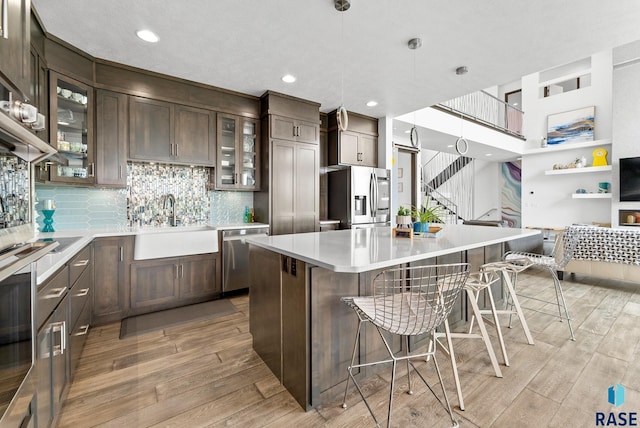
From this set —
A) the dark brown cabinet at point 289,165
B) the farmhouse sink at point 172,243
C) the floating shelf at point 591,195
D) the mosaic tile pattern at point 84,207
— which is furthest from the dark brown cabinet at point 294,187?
the floating shelf at point 591,195

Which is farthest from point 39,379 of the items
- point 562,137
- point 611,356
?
point 562,137

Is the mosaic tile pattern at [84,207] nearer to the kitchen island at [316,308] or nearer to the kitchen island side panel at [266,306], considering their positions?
the kitchen island side panel at [266,306]

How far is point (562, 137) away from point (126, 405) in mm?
9996

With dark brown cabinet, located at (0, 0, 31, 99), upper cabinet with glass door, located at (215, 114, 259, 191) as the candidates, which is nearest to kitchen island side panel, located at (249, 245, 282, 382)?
dark brown cabinet, located at (0, 0, 31, 99)

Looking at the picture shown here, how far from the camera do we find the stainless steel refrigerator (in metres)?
4.68

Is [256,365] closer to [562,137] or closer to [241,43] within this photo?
[241,43]

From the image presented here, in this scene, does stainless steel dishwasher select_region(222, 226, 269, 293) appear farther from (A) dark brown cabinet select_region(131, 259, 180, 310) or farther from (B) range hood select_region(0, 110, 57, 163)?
(B) range hood select_region(0, 110, 57, 163)

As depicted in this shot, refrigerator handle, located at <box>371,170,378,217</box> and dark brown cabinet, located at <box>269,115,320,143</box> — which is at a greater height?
dark brown cabinet, located at <box>269,115,320,143</box>

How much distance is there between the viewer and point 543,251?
16.9 feet

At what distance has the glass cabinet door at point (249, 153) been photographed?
4.01m

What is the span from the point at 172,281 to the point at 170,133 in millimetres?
1723

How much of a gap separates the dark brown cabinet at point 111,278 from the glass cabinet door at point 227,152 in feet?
4.32

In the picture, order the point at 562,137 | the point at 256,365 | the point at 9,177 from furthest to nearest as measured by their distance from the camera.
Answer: the point at 562,137 → the point at 256,365 → the point at 9,177

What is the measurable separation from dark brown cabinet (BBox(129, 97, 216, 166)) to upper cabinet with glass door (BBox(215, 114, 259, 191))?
145 millimetres
